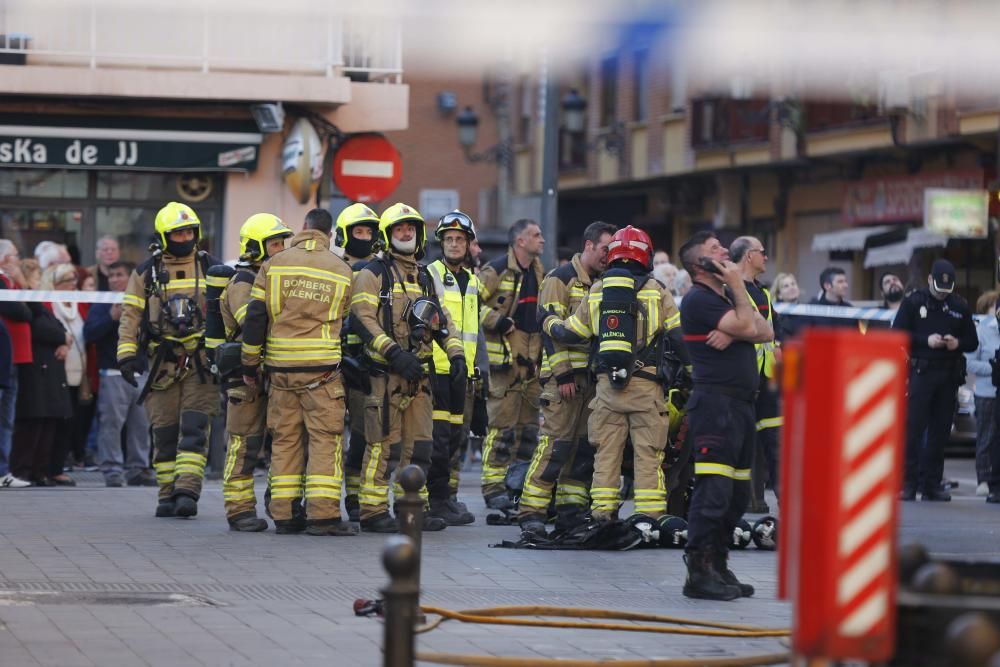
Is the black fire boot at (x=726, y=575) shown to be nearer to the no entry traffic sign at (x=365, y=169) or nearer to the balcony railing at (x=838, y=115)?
the no entry traffic sign at (x=365, y=169)

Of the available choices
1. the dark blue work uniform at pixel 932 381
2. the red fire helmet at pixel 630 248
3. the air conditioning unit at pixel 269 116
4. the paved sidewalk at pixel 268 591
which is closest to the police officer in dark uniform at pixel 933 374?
the dark blue work uniform at pixel 932 381

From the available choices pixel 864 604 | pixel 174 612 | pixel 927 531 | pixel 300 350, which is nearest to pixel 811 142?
pixel 927 531

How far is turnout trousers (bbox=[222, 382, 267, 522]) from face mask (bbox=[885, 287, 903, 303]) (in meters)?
7.58

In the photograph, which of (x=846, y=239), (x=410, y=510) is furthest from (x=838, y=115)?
(x=410, y=510)

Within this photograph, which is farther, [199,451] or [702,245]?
[199,451]

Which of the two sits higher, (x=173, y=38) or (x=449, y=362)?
(x=173, y=38)

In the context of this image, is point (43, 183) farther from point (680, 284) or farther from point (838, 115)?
point (838, 115)

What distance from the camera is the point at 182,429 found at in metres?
12.4

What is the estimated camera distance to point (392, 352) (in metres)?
11.3

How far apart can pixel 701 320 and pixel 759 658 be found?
2625 millimetres

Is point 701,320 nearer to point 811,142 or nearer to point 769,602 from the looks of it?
point 769,602

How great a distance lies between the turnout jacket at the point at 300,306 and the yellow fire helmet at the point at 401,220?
0.51 metres

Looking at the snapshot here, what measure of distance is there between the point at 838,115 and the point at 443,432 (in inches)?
742

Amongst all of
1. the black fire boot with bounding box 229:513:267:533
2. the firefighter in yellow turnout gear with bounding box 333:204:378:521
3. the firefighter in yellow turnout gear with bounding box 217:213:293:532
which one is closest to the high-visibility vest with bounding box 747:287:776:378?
the firefighter in yellow turnout gear with bounding box 333:204:378:521
